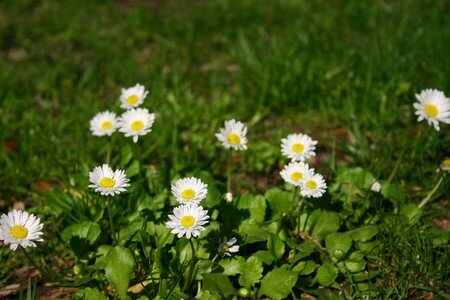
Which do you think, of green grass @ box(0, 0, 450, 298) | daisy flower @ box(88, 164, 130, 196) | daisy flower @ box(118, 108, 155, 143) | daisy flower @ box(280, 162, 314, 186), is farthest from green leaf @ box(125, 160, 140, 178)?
daisy flower @ box(280, 162, 314, 186)

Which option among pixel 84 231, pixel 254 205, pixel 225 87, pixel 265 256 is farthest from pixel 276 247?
pixel 225 87

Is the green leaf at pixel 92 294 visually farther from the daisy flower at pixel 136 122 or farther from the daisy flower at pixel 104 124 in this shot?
the daisy flower at pixel 104 124

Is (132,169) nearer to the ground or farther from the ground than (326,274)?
farther from the ground

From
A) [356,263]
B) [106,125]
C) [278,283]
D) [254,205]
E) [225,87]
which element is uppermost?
[225,87]

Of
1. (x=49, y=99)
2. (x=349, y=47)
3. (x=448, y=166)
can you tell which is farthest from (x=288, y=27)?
(x=448, y=166)

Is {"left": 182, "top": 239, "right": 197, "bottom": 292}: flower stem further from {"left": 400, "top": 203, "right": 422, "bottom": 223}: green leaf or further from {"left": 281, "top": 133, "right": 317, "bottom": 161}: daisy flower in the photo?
{"left": 400, "top": 203, "right": 422, "bottom": 223}: green leaf

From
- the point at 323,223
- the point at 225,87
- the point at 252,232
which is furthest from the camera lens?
the point at 225,87

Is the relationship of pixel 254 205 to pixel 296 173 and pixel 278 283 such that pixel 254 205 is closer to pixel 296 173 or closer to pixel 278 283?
pixel 296 173

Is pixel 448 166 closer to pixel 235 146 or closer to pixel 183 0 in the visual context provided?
pixel 235 146
